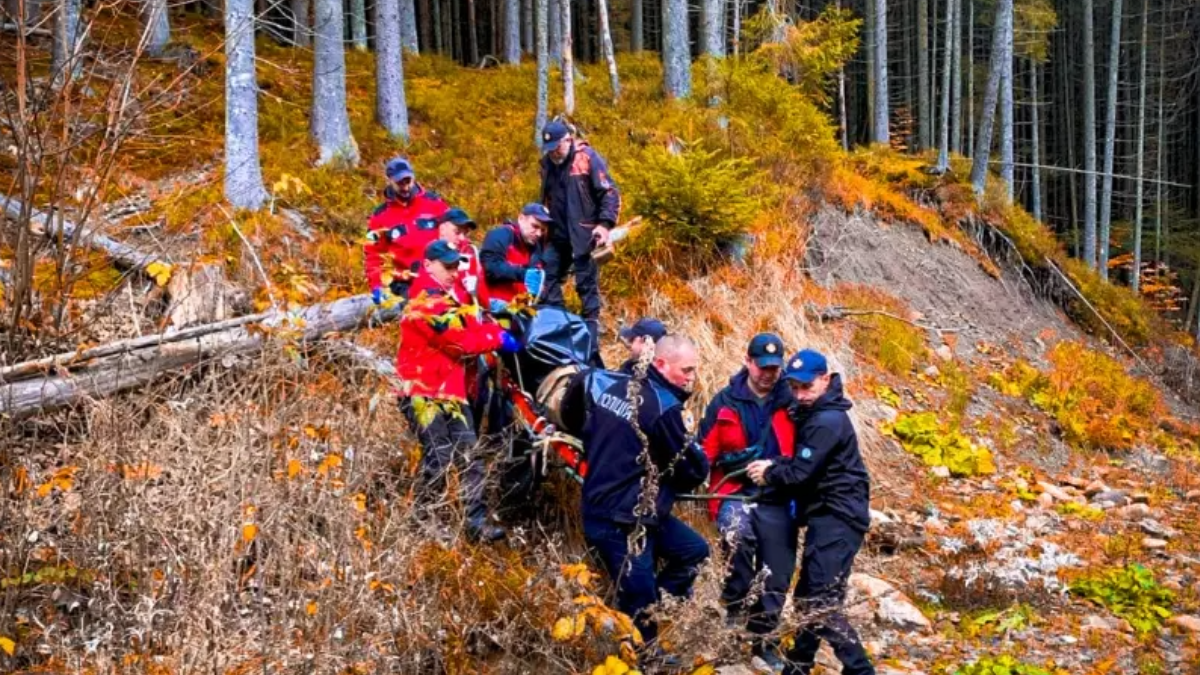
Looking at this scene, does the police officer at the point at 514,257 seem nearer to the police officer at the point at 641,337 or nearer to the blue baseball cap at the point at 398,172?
the blue baseball cap at the point at 398,172

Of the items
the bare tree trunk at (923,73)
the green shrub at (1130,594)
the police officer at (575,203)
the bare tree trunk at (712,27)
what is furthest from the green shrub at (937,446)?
the bare tree trunk at (923,73)

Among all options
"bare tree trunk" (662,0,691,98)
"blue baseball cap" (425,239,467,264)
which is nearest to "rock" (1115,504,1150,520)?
"blue baseball cap" (425,239,467,264)

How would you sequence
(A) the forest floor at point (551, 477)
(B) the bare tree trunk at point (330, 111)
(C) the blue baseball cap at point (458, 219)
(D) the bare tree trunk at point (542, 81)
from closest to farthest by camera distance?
(A) the forest floor at point (551, 477), (C) the blue baseball cap at point (458, 219), (B) the bare tree trunk at point (330, 111), (D) the bare tree trunk at point (542, 81)

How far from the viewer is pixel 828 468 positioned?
5043 mm

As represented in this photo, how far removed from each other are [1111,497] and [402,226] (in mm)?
7206

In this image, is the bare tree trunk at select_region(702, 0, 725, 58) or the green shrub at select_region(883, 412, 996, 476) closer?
the green shrub at select_region(883, 412, 996, 476)

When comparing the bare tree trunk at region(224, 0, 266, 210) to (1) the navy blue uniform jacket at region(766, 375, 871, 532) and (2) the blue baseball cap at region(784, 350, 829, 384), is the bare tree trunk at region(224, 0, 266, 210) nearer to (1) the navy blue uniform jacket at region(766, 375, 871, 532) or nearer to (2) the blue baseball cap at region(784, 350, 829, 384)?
(2) the blue baseball cap at region(784, 350, 829, 384)

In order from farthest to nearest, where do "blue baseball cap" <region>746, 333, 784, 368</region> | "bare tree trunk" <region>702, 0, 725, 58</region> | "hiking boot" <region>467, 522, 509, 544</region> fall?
"bare tree trunk" <region>702, 0, 725, 58</region>
"blue baseball cap" <region>746, 333, 784, 368</region>
"hiking boot" <region>467, 522, 509, 544</region>

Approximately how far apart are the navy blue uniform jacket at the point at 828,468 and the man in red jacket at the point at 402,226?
2618mm

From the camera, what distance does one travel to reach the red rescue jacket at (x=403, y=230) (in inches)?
254

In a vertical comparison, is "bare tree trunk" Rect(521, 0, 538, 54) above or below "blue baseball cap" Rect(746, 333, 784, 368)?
above

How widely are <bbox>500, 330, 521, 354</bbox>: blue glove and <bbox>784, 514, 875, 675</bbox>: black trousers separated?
1.98 meters

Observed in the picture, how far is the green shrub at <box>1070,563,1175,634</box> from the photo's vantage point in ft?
22.1

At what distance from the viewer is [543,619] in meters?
4.49
